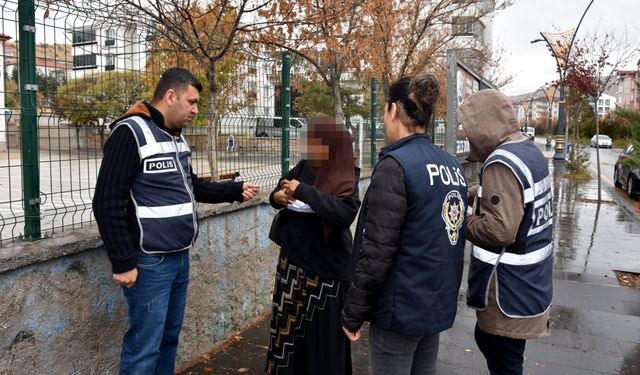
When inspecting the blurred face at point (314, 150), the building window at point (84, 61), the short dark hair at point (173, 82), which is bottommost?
the blurred face at point (314, 150)

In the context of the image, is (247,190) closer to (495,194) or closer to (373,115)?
(495,194)

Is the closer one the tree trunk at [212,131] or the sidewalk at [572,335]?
the sidewalk at [572,335]

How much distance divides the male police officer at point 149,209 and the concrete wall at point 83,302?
36 cm

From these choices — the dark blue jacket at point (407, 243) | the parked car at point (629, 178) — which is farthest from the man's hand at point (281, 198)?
the parked car at point (629, 178)

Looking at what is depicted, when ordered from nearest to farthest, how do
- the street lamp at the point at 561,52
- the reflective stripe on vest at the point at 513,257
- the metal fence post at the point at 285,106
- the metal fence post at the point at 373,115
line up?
the reflective stripe on vest at the point at 513,257, the metal fence post at the point at 285,106, the metal fence post at the point at 373,115, the street lamp at the point at 561,52

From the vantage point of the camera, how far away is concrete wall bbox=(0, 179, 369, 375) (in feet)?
8.68

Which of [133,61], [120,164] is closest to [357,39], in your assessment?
[133,61]

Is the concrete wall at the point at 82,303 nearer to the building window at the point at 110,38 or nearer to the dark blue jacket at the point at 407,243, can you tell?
the building window at the point at 110,38

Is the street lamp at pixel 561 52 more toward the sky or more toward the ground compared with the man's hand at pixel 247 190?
more toward the sky

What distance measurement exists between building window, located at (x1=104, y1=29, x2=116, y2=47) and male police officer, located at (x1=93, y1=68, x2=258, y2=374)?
0.86 m

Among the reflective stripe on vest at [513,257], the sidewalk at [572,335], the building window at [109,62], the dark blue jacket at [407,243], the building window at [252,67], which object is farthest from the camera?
the building window at [252,67]

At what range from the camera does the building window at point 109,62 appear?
3.41m

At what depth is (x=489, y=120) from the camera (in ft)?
9.05

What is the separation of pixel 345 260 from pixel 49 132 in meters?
1.86
